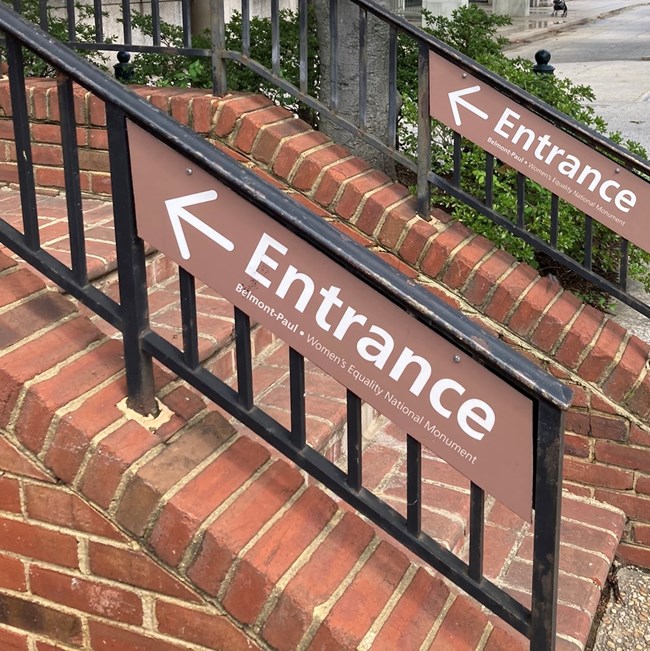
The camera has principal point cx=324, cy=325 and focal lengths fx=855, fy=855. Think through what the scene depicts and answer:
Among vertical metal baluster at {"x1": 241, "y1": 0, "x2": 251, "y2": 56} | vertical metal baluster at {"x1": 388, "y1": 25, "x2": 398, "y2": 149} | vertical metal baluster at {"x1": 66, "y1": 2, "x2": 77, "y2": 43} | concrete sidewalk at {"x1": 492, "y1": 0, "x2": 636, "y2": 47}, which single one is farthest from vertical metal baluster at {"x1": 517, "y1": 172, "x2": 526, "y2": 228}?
concrete sidewalk at {"x1": 492, "y1": 0, "x2": 636, "y2": 47}

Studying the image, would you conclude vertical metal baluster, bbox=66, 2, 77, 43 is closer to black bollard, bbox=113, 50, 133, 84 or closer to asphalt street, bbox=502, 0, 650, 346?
black bollard, bbox=113, 50, 133, 84

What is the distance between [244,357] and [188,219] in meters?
0.32

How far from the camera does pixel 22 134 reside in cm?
194

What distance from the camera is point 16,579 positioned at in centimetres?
202

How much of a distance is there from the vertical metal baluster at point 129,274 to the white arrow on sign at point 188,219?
10 cm

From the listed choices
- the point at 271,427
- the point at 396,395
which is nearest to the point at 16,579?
the point at 271,427

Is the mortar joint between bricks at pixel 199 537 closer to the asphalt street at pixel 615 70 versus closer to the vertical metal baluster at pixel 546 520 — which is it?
the vertical metal baluster at pixel 546 520

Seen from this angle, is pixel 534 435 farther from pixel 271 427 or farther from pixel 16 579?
pixel 16 579

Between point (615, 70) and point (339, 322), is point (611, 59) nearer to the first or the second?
point (615, 70)

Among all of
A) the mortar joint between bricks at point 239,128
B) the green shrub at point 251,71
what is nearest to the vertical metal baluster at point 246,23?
the mortar joint between bricks at point 239,128

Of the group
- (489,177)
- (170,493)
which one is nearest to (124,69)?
(489,177)

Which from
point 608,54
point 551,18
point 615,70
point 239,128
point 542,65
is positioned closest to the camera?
point 239,128

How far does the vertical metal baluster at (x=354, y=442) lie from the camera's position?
1789mm

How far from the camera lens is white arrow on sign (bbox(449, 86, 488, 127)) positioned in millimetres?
3180
